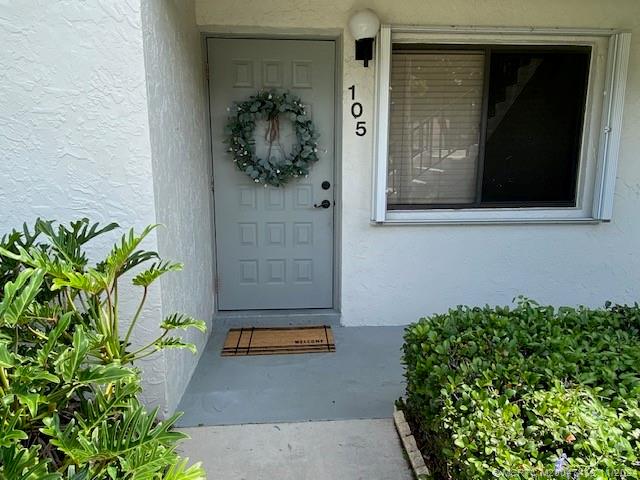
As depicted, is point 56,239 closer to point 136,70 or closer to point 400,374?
point 136,70

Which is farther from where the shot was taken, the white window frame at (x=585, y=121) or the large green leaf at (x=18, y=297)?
the white window frame at (x=585, y=121)

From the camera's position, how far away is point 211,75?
356 centimetres

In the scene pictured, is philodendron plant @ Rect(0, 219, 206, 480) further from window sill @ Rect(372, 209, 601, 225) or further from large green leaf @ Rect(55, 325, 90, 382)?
window sill @ Rect(372, 209, 601, 225)

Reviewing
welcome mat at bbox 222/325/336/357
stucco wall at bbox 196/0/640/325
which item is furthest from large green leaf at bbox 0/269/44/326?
stucco wall at bbox 196/0/640/325

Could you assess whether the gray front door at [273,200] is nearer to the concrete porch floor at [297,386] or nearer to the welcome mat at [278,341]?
the welcome mat at [278,341]

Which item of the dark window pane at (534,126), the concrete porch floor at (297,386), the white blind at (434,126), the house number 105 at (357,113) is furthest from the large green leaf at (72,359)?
the dark window pane at (534,126)

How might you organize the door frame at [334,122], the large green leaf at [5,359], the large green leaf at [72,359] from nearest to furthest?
the large green leaf at [5,359]
the large green leaf at [72,359]
the door frame at [334,122]

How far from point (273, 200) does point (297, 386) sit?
1.56 meters

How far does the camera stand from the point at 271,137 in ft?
12.0

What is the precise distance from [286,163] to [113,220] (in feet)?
5.41

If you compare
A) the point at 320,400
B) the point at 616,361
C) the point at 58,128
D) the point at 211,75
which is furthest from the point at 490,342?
the point at 211,75

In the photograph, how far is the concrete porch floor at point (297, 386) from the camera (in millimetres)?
2533

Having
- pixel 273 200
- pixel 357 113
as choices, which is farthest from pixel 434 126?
pixel 273 200

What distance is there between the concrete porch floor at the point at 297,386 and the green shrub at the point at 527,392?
1.70 feet
